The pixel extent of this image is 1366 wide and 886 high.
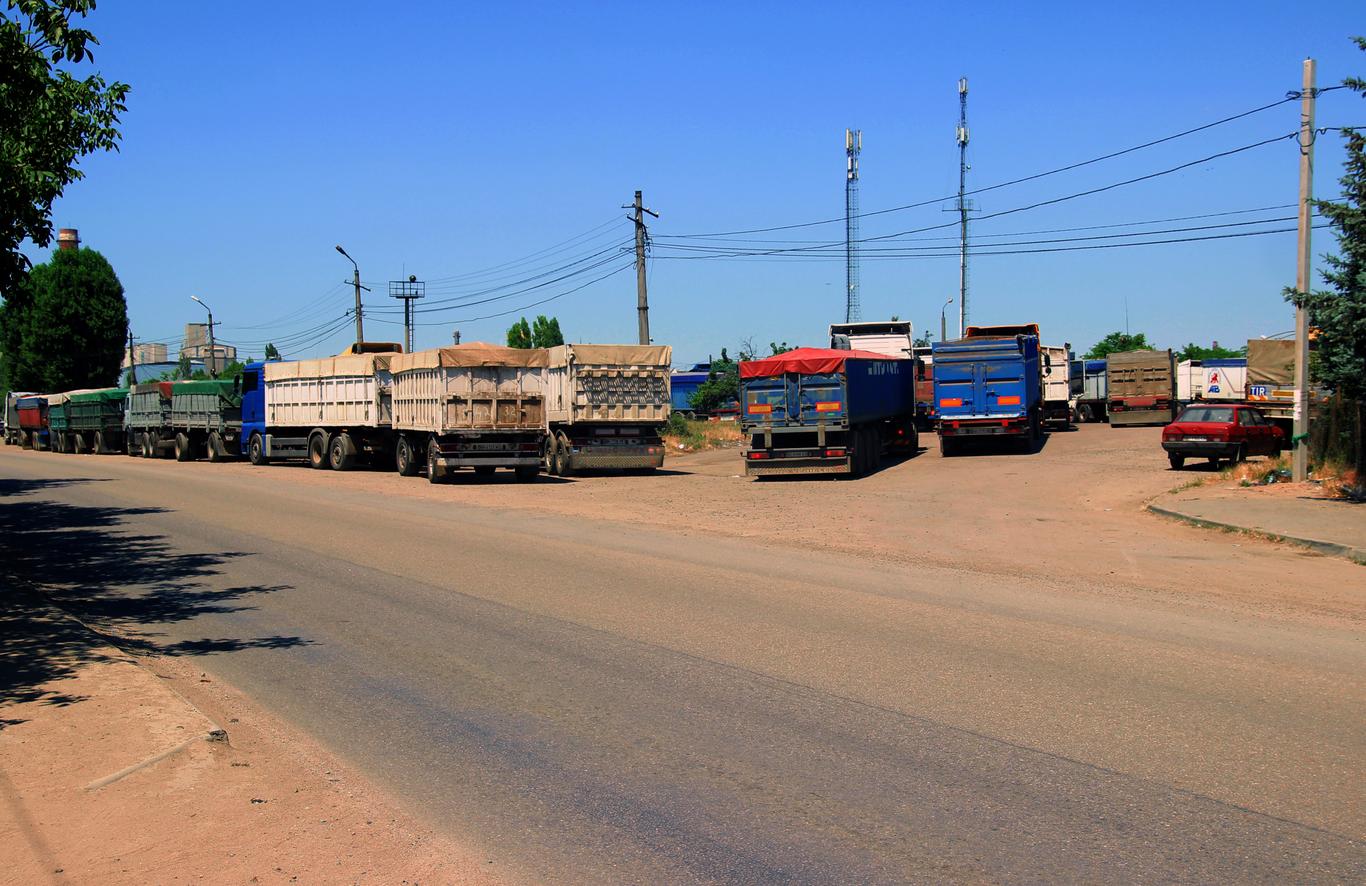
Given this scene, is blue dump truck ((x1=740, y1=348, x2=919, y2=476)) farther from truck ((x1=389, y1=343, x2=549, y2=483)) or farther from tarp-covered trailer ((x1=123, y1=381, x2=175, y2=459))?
tarp-covered trailer ((x1=123, y1=381, x2=175, y2=459))

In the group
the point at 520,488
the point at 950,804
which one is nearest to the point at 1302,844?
the point at 950,804

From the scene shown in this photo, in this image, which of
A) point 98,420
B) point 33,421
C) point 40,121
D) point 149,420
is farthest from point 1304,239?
point 33,421

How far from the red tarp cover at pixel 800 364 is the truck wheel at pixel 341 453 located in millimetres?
12350

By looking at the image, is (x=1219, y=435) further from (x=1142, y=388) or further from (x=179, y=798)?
(x=179, y=798)

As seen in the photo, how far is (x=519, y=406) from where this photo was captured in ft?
88.1

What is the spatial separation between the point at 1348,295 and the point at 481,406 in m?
18.0

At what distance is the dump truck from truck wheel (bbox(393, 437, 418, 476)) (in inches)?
1209

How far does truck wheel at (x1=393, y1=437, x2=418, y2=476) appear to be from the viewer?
1173 inches

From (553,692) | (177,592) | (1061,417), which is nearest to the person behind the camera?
(553,692)

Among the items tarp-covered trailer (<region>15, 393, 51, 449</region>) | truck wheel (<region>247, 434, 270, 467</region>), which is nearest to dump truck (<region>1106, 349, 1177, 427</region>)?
truck wheel (<region>247, 434, 270, 467</region>)

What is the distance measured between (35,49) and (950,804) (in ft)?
36.1

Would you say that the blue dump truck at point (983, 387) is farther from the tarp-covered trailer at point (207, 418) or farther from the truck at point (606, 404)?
the tarp-covered trailer at point (207, 418)

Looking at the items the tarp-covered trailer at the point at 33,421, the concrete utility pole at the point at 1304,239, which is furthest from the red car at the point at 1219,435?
the tarp-covered trailer at the point at 33,421

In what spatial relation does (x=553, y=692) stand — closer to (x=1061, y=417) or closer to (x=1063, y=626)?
(x=1063, y=626)
